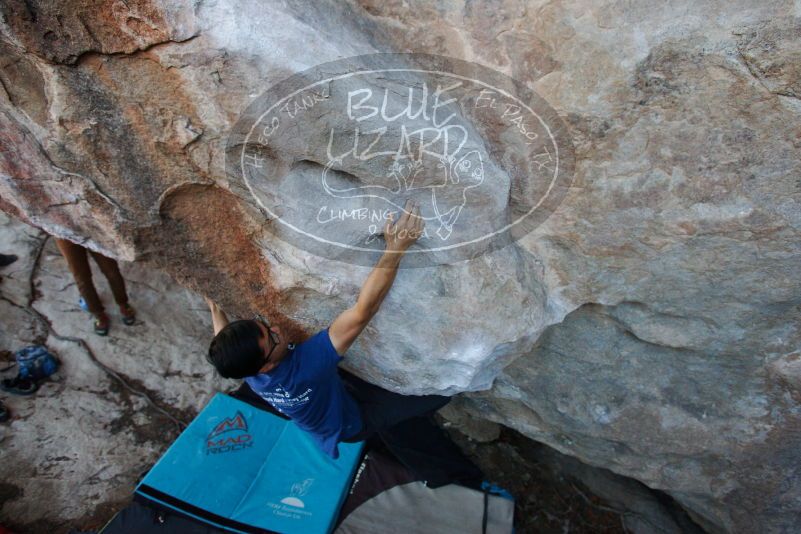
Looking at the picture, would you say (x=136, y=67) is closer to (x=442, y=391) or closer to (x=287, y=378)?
(x=287, y=378)

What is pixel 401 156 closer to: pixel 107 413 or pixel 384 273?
pixel 384 273

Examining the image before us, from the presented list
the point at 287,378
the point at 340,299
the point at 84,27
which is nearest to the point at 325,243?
the point at 340,299

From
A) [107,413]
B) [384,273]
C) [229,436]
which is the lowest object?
[107,413]

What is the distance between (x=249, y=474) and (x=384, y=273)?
1485 mm

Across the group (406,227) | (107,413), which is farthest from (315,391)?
(107,413)

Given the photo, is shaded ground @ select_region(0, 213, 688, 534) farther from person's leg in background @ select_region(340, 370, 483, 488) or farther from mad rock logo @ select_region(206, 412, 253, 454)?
mad rock logo @ select_region(206, 412, 253, 454)

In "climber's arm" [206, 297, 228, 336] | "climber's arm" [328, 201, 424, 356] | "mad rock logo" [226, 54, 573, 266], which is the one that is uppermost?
"mad rock logo" [226, 54, 573, 266]

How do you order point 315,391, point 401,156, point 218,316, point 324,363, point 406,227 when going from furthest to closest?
1. point 218,316
2. point 315,391
3. point 324,363
4. point 406,227
5. point 401,156

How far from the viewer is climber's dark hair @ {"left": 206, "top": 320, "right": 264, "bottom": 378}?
149cm

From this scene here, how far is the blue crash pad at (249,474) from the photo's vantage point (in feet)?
7.32

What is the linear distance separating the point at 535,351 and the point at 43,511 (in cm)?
231

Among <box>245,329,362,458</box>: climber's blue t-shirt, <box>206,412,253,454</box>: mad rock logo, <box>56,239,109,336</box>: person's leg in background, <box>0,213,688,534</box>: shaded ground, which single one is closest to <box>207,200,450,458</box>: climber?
<box>245,329,362,458</box>: climber's blue t-shirt

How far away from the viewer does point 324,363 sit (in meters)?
1.64

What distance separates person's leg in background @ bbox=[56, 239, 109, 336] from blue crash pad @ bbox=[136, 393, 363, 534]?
0.88m
